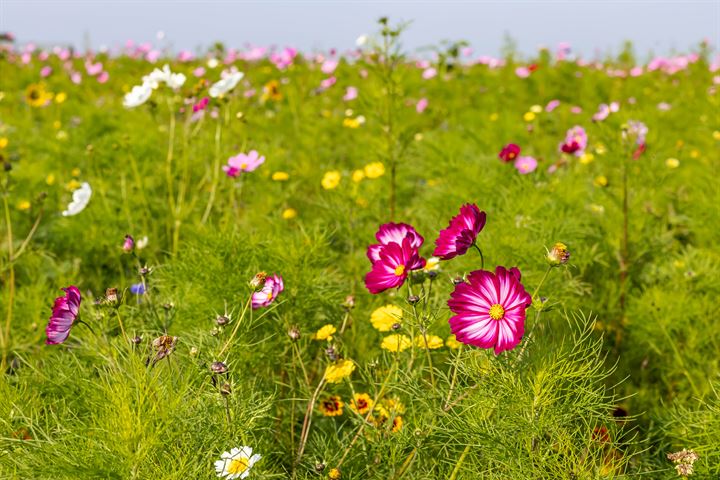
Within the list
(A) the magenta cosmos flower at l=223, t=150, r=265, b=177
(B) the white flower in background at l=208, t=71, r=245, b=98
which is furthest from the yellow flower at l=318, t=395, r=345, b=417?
(B) the white flower in background at l=208, t=71, r=245, b=98

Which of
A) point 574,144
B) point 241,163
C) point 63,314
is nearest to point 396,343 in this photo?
point 63,314

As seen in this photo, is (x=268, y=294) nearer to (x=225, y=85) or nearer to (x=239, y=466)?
(x=239, y=466)

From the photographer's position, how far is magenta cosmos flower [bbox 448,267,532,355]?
88 cm

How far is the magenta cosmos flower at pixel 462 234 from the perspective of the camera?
3.13ft

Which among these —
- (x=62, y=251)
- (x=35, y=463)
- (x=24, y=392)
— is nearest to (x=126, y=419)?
(x=35, y=463)

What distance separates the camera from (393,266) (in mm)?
1099

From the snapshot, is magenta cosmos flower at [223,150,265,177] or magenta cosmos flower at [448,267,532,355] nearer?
magenta cosmos flower at [448,267,532,355]

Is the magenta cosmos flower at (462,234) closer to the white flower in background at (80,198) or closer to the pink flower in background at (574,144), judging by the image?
the white flower in background at (80,198)

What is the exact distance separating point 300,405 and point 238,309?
29 cm

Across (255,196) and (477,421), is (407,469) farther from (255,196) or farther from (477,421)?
(255,196)

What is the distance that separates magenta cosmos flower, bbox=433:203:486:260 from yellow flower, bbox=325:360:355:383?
38 centimetres

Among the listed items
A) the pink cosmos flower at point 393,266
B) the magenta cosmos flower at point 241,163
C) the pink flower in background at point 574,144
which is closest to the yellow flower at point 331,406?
the pink cosmos flower at point 393,266

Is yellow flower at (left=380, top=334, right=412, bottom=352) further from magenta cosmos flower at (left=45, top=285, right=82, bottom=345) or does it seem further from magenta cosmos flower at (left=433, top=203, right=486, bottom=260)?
magenta cosmos flower at (left=45, top=285, right=82, bottom=345)

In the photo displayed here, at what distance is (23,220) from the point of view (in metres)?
2.71
